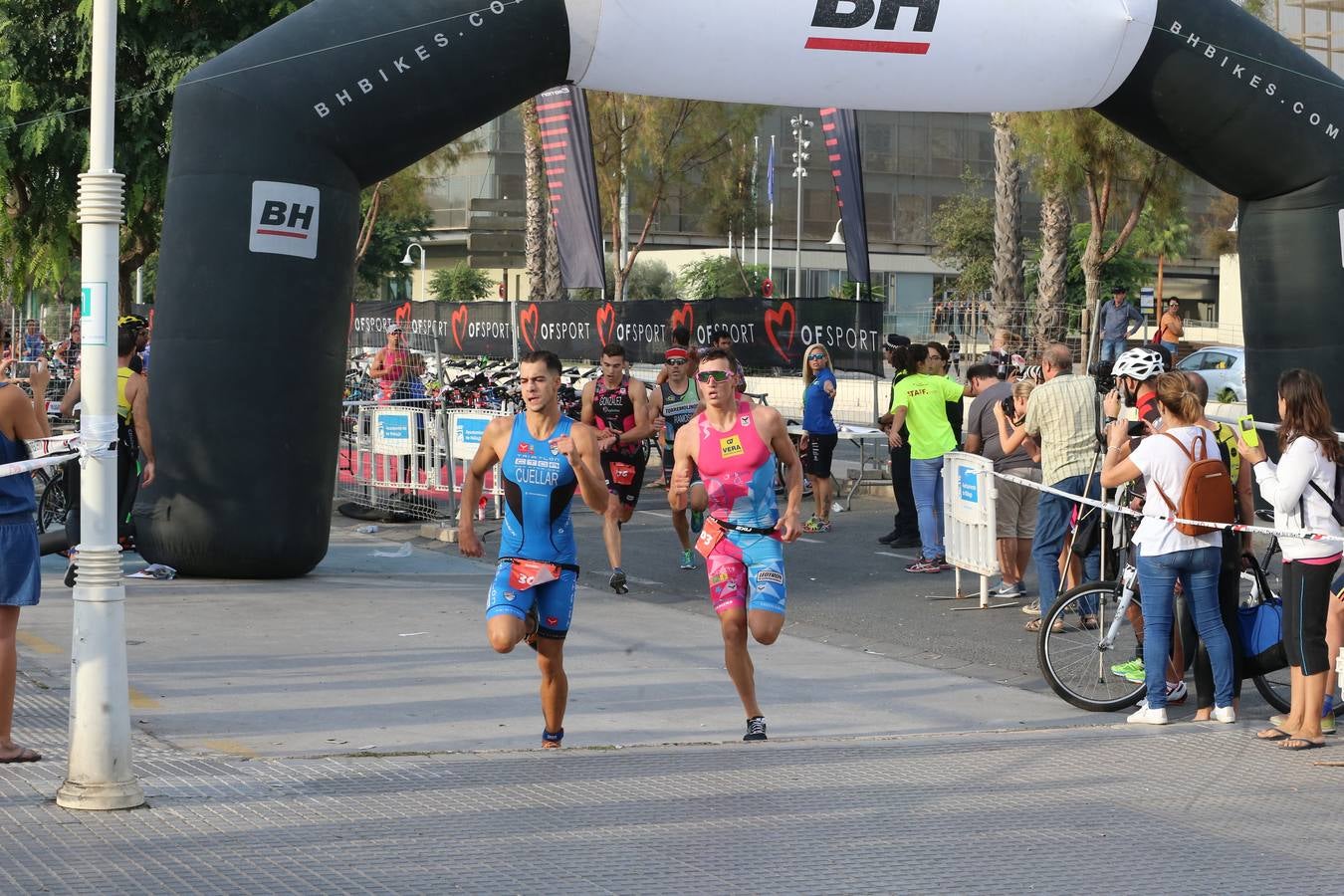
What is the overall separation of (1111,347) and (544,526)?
18.6 meters

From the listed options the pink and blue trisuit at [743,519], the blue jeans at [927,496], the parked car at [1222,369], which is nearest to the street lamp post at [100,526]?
the pink and blue trisuit at [743,519]

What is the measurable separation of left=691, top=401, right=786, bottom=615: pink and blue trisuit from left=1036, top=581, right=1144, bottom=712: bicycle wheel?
6.28ft

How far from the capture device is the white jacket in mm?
7289

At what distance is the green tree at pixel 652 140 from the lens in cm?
3522

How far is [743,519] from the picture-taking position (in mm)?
7609

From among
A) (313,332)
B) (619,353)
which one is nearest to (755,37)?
(619,353)

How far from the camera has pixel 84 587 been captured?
18.7 ft

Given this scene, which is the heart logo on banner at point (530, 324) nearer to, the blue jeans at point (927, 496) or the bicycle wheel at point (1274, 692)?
the blue jeans at point (927, 496)

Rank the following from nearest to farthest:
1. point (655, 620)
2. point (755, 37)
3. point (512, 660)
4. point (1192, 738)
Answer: point (1192, 738) → point (512, 660) → point (655, 620) → point (755, 37)

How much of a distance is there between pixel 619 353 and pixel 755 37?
2825 mm

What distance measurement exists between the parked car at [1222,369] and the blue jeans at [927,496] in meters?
15.5

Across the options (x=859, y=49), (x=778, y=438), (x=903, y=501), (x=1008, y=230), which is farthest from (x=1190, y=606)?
(x=1008, y=230)

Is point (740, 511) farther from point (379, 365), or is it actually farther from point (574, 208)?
point (379, 365)

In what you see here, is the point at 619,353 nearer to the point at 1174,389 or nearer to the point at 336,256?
the point at 336,256
